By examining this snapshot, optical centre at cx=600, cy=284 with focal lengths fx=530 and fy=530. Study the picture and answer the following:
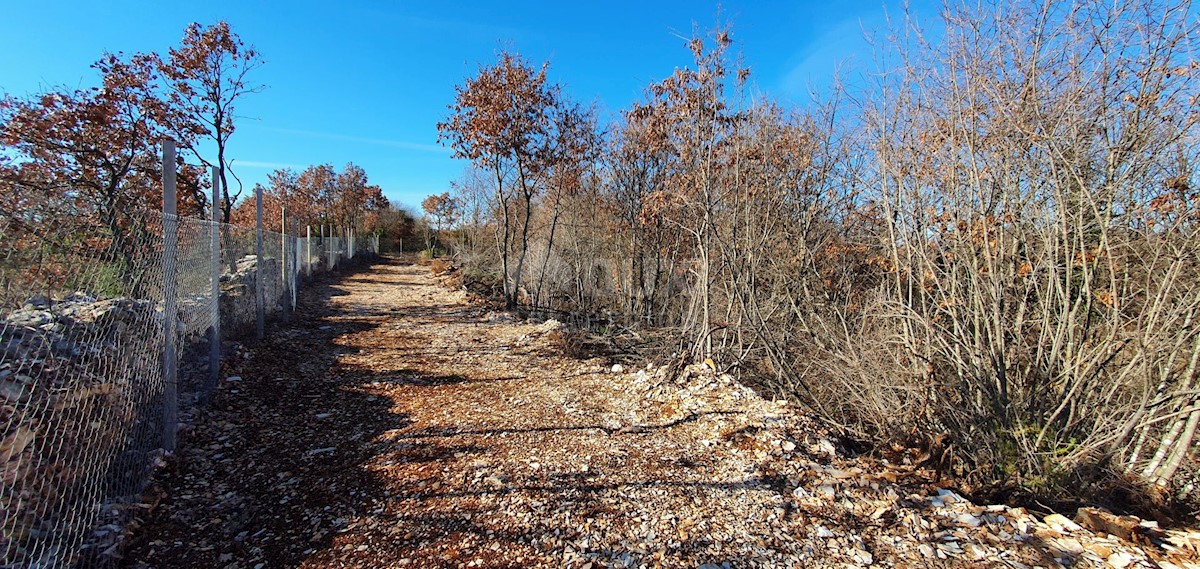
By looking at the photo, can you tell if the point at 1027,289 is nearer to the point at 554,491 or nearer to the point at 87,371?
the point at 554,491

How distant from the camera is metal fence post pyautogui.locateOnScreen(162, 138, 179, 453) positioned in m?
3.00

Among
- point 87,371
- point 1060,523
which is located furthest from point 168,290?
point 1060,523

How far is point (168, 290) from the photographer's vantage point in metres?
3.01

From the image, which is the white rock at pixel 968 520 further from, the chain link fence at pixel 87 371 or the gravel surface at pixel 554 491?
the chain link fence at pixel 87 371

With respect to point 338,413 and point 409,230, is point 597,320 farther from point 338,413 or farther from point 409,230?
point 409,230

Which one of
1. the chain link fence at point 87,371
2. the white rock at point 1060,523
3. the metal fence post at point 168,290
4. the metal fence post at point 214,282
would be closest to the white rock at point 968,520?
the white rock at point 1060,523

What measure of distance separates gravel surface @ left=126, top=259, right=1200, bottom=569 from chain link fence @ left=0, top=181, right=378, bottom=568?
236 millimetres

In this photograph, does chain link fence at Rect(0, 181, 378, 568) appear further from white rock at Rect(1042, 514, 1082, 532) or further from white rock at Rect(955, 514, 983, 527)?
white rock at Rect(1042, 514, 1082, 532)

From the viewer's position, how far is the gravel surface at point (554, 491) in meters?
2.27

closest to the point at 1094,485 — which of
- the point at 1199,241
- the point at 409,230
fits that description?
the point at 1199,241

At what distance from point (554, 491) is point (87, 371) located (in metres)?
2.39

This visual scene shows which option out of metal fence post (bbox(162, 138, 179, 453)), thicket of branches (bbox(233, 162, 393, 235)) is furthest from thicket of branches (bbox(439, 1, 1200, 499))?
thicket of branches (bbox(233, 162, 393, 235))

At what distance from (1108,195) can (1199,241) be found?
435 millimetres

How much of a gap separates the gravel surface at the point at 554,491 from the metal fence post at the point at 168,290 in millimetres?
272
